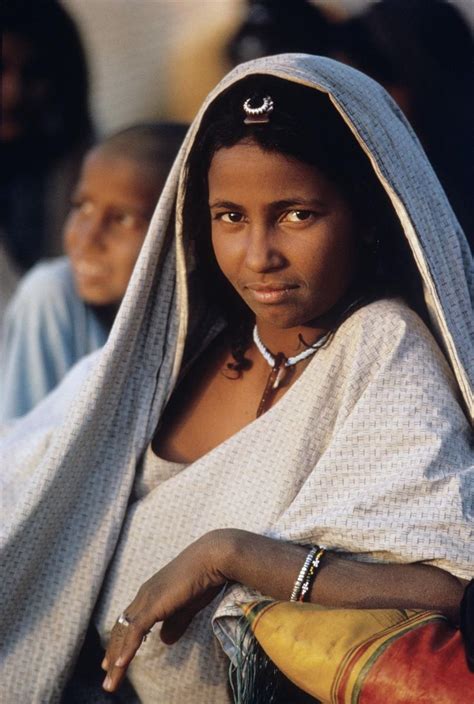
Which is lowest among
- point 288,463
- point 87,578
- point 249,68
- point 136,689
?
point 136,689

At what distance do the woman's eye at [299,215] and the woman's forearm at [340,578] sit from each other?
657 millimetres

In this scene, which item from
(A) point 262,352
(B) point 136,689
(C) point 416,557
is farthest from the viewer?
(A) point 262,352

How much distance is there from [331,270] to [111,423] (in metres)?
0.67

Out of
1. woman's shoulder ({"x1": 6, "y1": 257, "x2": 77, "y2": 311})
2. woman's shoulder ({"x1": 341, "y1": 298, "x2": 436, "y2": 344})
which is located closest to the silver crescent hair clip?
woman's shoulder ({"x1": 341, "y1": 298, "x2": 436, "y2": 344})

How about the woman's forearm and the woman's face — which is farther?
the woman's face

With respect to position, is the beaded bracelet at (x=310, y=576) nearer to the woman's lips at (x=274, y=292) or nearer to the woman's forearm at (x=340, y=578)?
the woman's forearm at (x=340, y=578)

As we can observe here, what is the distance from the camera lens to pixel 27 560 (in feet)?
8.43

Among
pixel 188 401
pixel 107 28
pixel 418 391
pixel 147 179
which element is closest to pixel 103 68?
pixel 107 28

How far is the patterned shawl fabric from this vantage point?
2.20 m

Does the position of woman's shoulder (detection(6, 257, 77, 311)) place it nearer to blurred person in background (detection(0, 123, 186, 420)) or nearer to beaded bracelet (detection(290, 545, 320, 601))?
blurred person in background (detection(0, 123, 186, 420))

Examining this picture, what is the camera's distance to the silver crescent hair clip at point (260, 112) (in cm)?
235

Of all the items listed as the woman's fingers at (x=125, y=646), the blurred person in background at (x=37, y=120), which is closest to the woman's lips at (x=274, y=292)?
the woman's fingers at (x=125, y=646)

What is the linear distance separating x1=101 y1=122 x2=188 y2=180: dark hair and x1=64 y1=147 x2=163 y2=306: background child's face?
0.03 meters

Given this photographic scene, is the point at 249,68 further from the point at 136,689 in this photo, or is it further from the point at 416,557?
the point at 136,689
